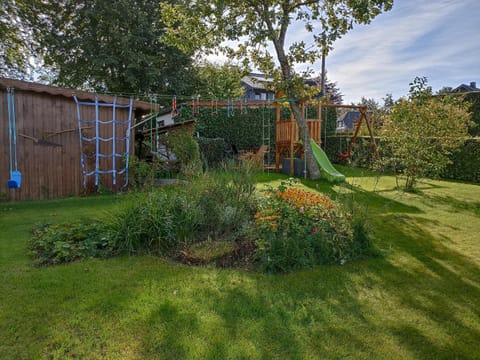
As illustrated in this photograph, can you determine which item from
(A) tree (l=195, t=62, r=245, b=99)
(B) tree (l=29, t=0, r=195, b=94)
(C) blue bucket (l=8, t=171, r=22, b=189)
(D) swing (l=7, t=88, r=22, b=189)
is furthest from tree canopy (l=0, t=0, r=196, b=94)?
(C) blue bucket (l=8, t=171, r=22, b=189)

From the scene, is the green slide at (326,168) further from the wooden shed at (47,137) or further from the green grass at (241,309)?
the wooden shed at (47,137)

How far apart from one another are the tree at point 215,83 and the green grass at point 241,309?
1258 centimetres

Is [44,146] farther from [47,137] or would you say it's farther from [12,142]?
[12,142]

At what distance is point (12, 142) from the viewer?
6.23 m

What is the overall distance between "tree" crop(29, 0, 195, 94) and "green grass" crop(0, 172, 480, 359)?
12.8m

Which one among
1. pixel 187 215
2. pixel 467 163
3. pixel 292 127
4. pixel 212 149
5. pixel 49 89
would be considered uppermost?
pixel 49 89

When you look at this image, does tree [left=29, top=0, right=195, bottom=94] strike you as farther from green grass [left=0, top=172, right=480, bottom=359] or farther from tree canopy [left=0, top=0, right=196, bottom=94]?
green grass [left=0, top=172, right=480, bottom=359]

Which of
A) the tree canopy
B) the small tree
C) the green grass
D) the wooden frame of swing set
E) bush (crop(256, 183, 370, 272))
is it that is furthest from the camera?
the tree canopy

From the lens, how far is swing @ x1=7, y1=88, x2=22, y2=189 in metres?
5.95

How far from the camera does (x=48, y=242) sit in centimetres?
351

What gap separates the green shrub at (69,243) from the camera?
127 inches

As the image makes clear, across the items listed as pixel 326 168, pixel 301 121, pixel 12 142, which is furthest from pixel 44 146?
pixel 326 168

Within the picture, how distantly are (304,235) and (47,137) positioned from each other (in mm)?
6037

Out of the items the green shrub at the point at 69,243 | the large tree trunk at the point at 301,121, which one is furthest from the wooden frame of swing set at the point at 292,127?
the green shrub at the point at 69,243
